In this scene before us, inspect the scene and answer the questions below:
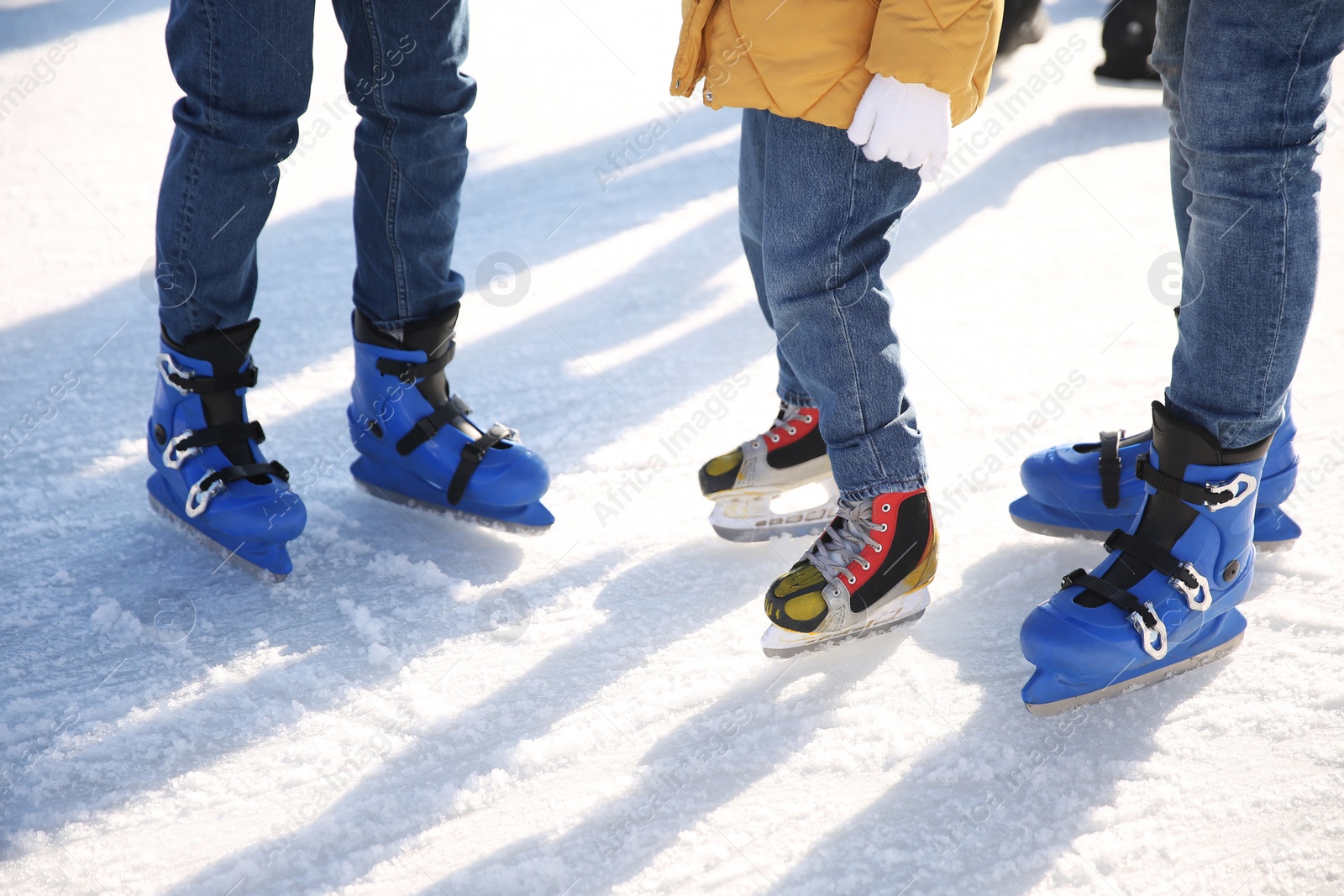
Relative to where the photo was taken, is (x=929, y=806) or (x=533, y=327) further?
(x=533, y=327)

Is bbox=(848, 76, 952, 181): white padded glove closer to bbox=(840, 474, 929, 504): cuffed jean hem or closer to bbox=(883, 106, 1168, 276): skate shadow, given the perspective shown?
bbox=(840, 474, 929, 504): cuffed jean hem

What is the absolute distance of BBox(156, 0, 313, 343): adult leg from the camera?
1.27 m

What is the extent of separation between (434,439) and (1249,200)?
44.5 inches

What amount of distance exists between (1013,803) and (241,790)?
0.84 m

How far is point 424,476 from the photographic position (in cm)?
157

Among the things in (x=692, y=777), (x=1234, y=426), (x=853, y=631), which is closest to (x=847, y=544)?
(x=853, y=631)

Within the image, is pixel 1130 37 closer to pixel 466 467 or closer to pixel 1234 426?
pixel 1234 426

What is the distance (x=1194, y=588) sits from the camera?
1189 millimetres

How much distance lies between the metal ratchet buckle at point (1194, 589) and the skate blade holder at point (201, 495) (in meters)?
1.27

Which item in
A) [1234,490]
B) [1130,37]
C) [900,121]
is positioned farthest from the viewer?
[1130,37]

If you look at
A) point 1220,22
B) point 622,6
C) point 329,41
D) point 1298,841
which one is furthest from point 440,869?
point 622,6

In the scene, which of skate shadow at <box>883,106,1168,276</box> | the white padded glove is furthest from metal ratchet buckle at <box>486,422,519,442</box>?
skate shadow at <box>883,106,1168,276</box>

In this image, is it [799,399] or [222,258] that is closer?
[222,258]

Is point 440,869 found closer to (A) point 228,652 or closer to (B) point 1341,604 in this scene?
(A) point 228,652
